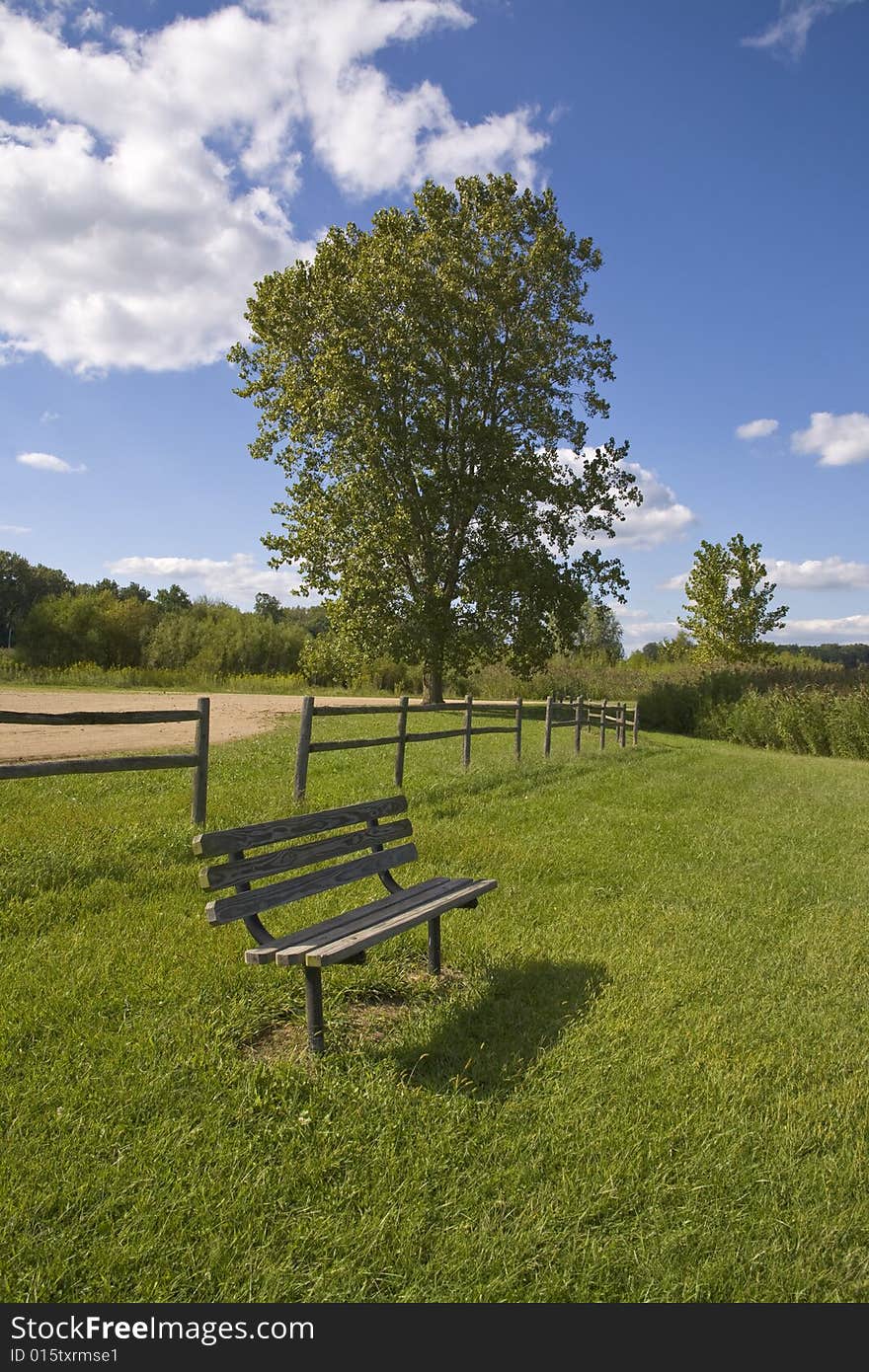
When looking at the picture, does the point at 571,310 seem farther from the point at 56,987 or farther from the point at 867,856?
the point at 56,987

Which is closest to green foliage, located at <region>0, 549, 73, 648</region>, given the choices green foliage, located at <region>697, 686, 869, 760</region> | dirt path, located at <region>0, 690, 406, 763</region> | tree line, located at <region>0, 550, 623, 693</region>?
tree line, located at <region>0, 550, 623, 693</region>

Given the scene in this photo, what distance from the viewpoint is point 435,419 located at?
27.2 metres

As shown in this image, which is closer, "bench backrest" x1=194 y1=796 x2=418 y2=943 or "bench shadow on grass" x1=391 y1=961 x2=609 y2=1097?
"bench shadow on grass" x1=391 y1=961 x2=609 y2=1097

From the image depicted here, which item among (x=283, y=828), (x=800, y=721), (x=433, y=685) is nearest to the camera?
(x=283, y=828)

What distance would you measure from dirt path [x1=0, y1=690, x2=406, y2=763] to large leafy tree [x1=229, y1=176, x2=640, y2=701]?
4954 millimetres

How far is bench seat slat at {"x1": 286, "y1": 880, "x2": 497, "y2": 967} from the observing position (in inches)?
141

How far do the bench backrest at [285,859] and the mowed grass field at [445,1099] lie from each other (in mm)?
572

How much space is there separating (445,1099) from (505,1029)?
75 cm

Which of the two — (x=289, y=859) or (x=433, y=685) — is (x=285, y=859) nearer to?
(x=289, y=859)

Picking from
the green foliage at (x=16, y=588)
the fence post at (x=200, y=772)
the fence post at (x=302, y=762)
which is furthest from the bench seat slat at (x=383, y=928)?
the green foliage at (x=16, y=588)

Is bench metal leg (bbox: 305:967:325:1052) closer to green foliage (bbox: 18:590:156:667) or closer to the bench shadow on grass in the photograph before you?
the bench shadow on grass

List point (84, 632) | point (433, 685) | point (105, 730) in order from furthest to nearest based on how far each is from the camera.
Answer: point (84, 632) → point (433, 685) → point (105, 730)

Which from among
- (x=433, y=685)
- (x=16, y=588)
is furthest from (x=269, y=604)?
(x=433, y=685)

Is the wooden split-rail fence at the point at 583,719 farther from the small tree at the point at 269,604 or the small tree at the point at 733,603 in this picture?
the small tree at the point at 269,604
